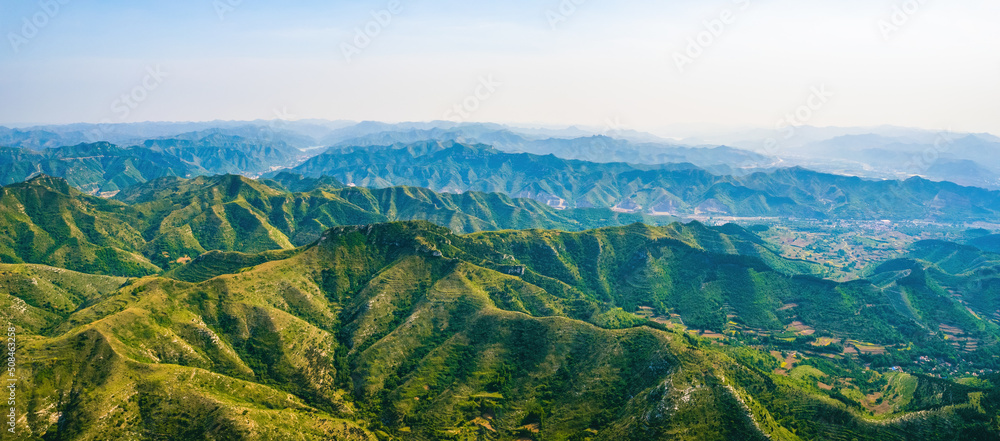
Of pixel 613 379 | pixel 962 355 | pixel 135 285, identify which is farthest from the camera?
pixel 962 355

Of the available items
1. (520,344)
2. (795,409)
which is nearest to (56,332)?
(520,344)

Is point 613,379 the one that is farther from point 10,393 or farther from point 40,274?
point 40,274

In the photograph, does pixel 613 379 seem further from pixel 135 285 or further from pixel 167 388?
pixel 135 285

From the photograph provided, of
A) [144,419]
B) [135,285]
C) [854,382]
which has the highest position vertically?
[135,285]

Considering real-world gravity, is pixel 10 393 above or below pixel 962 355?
above

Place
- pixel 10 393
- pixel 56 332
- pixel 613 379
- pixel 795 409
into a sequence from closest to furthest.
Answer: pixel 10 393 → pixel 795 409 → pixel 613 379 → pixel 56 332

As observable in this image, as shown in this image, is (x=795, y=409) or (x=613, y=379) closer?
(x=795, y=409)

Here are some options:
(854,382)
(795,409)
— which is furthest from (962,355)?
(795,409)
